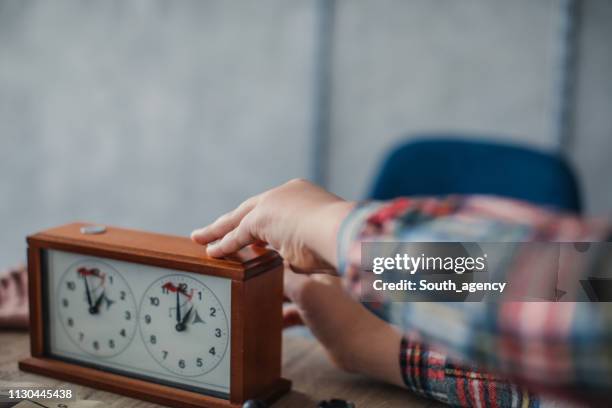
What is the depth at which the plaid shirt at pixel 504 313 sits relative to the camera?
60 centimetres

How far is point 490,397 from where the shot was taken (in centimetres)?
104

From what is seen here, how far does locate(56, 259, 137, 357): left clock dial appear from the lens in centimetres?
112

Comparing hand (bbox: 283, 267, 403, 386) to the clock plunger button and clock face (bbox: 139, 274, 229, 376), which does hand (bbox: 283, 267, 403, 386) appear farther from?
the clock plunger button

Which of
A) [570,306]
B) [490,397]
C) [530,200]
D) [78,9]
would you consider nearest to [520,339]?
[570,306]

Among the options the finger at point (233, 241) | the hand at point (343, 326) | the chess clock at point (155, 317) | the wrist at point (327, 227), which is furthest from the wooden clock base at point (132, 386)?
the wrist at point (327, 227)

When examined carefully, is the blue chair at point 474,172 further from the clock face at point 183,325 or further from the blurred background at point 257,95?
the clock face at point 183,325

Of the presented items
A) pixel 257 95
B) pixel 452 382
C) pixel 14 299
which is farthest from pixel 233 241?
pixel 257 95

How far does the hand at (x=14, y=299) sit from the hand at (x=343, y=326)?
0.50 m

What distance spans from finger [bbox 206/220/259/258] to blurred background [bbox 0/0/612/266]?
1.82 m

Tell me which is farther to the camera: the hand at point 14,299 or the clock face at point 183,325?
the hand at point 14,299

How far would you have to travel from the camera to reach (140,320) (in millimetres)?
1113

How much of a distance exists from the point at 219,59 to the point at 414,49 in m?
0.89

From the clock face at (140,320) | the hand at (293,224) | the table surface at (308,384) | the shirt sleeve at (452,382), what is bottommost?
the table surface at (308,384)

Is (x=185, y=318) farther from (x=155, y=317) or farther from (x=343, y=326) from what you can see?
(x=343, y=326)
